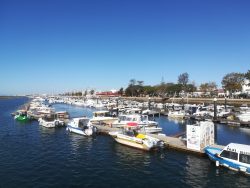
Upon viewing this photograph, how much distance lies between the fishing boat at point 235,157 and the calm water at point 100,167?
0.65m

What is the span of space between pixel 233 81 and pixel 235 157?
114m

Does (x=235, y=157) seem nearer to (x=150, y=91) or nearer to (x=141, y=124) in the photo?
(x=141, y=124)

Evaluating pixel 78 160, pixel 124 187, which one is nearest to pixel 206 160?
pixel 124 187

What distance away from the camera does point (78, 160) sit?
1264 inches

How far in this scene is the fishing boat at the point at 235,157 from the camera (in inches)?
1032

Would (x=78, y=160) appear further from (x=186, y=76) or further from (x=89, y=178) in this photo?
(x=186, y=76)

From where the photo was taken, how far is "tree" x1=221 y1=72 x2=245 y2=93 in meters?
130

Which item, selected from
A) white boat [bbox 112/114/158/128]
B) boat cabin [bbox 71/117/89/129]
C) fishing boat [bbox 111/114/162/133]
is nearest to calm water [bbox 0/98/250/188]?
boat cabin [bbox 71/117/89/129]

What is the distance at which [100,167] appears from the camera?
2933 cm

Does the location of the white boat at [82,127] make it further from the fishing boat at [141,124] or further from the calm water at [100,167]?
the fishing boat at [141,124]

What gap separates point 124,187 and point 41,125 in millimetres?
41009

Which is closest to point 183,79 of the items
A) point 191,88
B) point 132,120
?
point 191,88

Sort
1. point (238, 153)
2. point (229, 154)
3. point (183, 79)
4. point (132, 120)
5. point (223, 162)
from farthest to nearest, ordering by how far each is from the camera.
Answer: point (183, 79)
point (132, 120)
point (223, 162)
point (229, 154)
point (238, 153)

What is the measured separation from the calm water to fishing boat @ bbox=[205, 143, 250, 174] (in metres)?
0.65
